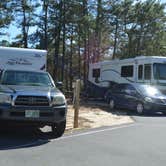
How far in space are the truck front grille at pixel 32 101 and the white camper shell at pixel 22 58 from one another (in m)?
9.00

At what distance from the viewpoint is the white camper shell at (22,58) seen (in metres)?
21.0

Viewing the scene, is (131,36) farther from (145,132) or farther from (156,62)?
(145,132)

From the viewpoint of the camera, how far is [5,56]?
826 inches

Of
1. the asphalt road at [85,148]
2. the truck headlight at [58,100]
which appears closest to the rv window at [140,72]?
the asphalt road at [85,148]

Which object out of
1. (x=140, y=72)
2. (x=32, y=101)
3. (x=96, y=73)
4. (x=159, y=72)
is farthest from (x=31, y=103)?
(x=96, y=73)

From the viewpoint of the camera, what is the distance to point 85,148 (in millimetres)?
10648

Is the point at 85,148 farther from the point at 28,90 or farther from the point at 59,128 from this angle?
the point at 28,90

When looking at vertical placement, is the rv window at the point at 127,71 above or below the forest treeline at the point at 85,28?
below

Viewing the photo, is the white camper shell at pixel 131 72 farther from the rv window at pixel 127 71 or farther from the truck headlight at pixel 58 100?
the truck headlight at pixel 58 100

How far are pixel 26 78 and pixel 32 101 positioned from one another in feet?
5.86

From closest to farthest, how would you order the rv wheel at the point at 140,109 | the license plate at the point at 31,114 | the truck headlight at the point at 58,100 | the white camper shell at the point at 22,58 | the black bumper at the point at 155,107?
the license plate at the point at 31,114 → the truck headlight at the point at 58,100 → the white camper shell at the point at 22,58 → the black bumper at the point at 155,107 → the rv wheel at the point at 140,109

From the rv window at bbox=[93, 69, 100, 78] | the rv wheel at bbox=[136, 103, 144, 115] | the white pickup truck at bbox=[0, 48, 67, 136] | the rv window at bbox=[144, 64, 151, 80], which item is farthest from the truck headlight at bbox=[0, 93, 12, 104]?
the rv window at bbox=[93, 69, 100, 78]

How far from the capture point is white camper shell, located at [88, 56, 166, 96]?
26.5 meters

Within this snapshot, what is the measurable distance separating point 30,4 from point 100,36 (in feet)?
25.3
